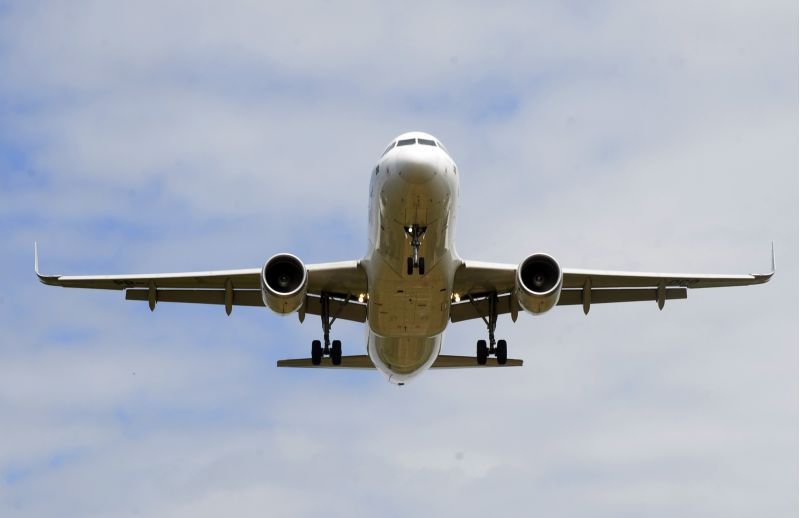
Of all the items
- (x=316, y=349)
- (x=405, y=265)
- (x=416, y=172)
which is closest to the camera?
(x=416, y=172)

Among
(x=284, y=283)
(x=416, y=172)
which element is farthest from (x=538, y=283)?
(x=284, y=283)

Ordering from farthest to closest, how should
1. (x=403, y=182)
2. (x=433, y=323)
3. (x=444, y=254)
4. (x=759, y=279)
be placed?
(x=759, y=279) → (x=433, y=323) → (x=444, y=254) → (x=403, y=182)

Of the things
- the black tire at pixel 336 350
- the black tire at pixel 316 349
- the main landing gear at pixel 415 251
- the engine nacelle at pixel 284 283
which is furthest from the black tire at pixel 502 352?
the engine nacelle at pixel 284 283

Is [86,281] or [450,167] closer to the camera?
[450,167]

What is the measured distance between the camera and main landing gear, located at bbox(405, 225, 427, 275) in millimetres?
26719

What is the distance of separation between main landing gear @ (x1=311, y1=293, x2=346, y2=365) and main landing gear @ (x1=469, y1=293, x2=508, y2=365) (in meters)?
3.82

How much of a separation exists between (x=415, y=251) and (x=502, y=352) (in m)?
7.00

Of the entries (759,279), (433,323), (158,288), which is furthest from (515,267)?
(158,288)

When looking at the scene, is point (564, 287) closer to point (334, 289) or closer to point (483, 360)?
point (483, 360)

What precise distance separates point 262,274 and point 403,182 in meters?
4.62

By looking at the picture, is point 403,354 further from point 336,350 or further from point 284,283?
point 284,283

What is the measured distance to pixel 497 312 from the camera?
3272cm

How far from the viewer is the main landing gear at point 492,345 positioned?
32.5 metres

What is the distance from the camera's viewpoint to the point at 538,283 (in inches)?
1141
